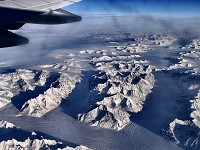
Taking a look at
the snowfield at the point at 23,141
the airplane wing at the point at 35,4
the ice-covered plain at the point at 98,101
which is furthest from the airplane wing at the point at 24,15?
the snowfield at the point at 23,141

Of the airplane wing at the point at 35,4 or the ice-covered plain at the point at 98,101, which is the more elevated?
the airplane wing at the point at 35,4

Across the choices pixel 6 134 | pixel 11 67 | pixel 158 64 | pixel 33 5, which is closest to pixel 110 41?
pixel 158 64

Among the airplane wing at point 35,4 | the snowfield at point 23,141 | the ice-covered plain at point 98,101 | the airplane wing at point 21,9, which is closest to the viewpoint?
the airplane wing at point 21,9

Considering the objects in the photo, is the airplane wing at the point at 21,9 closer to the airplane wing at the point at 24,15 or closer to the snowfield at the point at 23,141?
the airplane wing at the point at 24,15

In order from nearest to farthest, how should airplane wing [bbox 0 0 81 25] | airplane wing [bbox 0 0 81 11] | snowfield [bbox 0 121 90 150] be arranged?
airplane wing [bbox 0 0 81 25]
airplane wing [bbox 0 0 81 11]
snowfield [bbox 0 121 90 150]

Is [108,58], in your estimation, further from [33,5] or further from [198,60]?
[33,5]

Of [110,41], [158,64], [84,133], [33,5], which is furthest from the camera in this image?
[110,41]

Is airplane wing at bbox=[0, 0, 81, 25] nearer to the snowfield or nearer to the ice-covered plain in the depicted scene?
the ice-covered plain

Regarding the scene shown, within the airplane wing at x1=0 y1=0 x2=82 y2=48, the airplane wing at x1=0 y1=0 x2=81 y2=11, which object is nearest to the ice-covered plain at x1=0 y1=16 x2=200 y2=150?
the airplane wing at x1=0 y1=0 x2=82 y2=48
